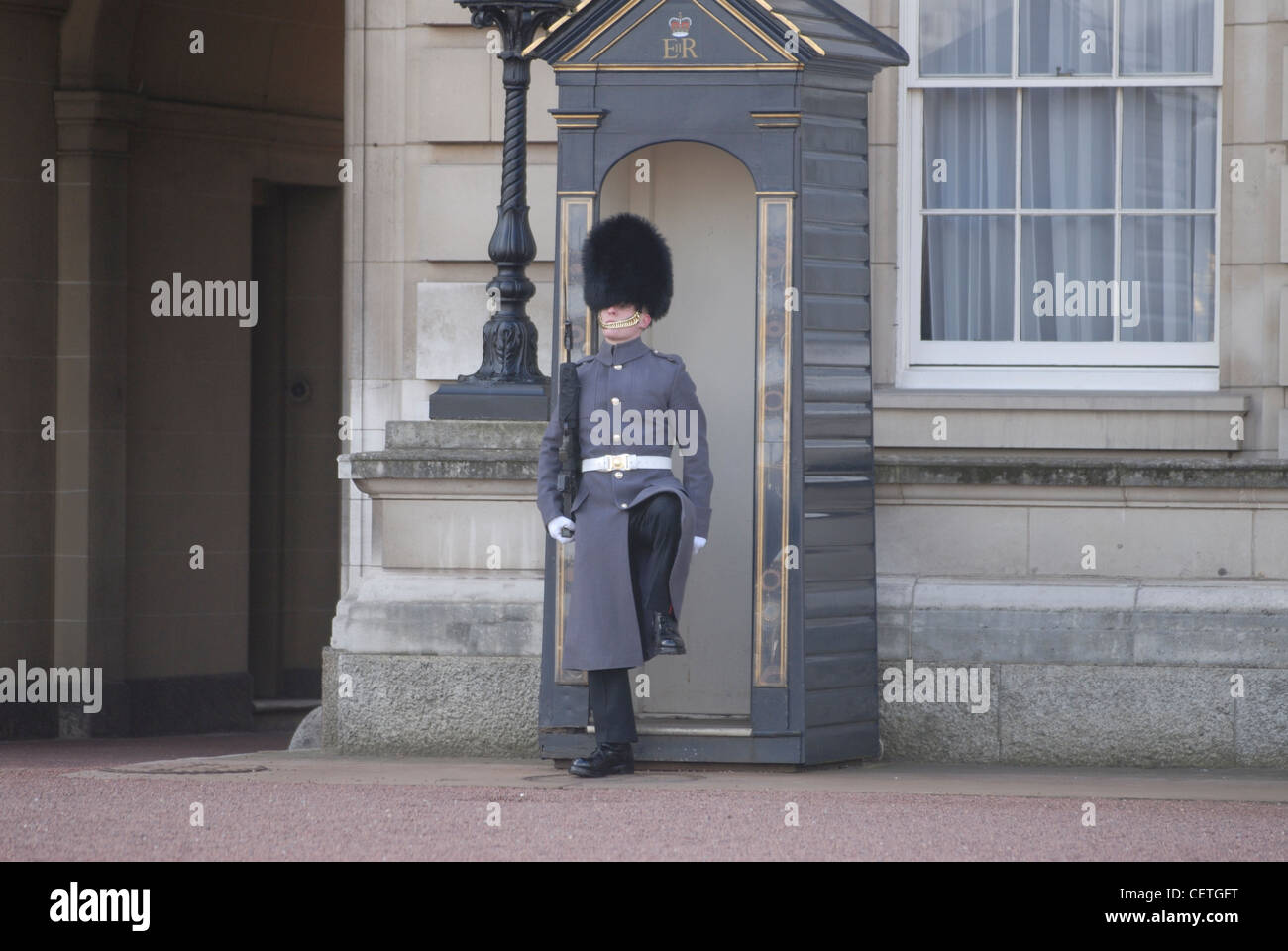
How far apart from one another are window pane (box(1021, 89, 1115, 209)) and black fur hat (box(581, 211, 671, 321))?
1831mm

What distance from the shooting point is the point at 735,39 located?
7.33 meters

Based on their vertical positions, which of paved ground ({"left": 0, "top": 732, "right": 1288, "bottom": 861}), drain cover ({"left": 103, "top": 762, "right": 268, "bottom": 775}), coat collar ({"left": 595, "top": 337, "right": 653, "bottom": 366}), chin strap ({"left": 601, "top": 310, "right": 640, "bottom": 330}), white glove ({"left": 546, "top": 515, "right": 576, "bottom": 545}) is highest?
chin strap ({"left": 601, "top": 310, "right": 640, "bottom": 330})

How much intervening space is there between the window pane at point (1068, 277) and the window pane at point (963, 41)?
627mm

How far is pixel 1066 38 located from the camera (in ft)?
27.3

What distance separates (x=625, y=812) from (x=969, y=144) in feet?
10.8

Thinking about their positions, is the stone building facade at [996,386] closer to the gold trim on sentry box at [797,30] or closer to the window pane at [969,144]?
the window pane at [969,144]

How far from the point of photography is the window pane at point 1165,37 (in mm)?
8219

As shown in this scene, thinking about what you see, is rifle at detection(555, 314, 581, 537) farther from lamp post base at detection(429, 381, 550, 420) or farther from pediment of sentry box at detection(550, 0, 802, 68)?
pediment of sentry box at detection(550, 0, 802, 68)

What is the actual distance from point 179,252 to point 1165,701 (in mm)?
6846

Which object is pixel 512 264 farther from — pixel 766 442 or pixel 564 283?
pixel 766 442

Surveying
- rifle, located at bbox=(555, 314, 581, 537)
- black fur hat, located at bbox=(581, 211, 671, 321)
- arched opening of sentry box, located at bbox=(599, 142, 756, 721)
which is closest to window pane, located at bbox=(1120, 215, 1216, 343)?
arched opening of sentry box, located at bbox=(599, 142, 756, 721)

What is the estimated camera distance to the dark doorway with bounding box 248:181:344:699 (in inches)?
523

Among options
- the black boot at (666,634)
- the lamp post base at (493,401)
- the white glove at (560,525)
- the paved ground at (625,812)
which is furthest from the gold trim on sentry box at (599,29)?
the paved ground at (625,812)

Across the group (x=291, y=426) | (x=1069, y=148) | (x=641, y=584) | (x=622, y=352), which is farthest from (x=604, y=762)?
(x=291, y=426)
